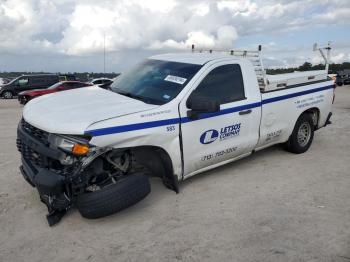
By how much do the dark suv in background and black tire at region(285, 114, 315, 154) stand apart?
71.5ft

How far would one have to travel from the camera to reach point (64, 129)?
12.5 feet

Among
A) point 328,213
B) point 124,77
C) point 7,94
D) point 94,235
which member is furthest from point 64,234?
point 7,94

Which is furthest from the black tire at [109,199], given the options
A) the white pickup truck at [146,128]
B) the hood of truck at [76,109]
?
the hood of truck at [76,109]

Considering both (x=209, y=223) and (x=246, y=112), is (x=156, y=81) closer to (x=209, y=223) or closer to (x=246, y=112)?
(x=246, y=112)

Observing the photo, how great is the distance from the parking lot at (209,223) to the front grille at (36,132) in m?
0.94

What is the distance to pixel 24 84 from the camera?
25.7m

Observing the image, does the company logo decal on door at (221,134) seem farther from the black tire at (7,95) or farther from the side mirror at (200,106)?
the black tire at (7,95)

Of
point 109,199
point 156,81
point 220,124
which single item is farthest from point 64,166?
point 220,124

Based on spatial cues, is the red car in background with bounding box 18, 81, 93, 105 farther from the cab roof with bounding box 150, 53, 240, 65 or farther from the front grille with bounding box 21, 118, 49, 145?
the front grille with bounding box 21, 118, 49, 145

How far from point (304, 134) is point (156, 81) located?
3350mm

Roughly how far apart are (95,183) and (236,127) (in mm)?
2155

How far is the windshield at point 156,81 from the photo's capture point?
4.75m

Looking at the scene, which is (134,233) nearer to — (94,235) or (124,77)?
(94,235)

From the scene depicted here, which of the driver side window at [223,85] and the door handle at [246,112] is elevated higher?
the driver side window at [223,85]
